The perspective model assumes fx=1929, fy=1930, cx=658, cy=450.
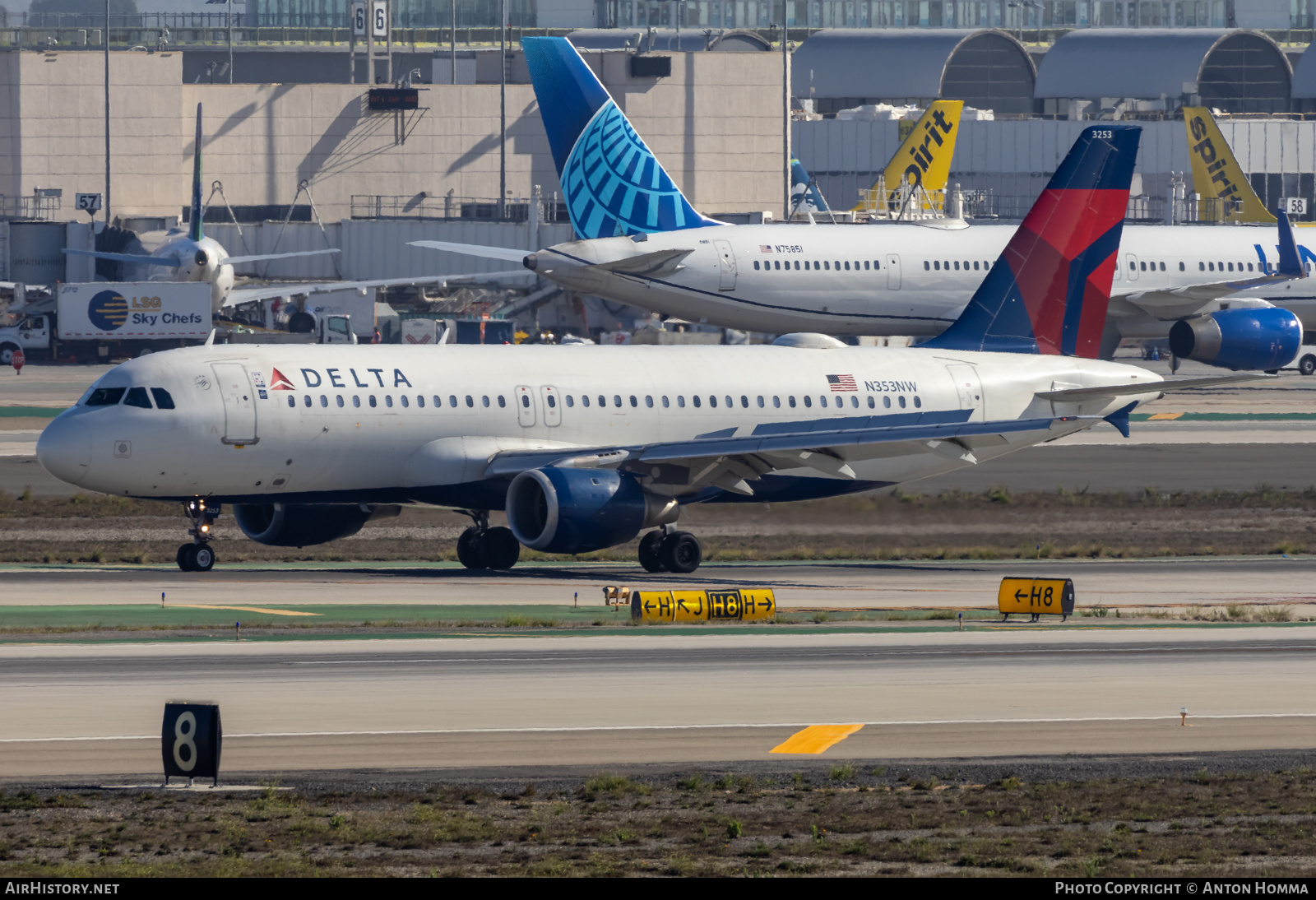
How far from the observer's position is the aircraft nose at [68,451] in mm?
36625

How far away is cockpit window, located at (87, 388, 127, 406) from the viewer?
37.4 metres

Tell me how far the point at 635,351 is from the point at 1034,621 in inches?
498

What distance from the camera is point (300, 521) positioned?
133ft

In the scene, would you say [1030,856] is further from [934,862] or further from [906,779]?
[906,779]

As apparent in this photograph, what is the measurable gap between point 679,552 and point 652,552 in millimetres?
578

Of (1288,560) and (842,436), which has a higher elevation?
(842,436)

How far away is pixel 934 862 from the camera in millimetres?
17031

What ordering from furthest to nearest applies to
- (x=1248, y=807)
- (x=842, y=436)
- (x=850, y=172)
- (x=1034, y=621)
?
(x=850, y=172) < (x=842, y=436) < (x=1034, y=621) < (x=1248, y=807)

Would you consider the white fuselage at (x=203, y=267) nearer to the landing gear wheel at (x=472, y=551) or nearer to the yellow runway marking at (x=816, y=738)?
the landing gear wheel at (x=472, y=551)

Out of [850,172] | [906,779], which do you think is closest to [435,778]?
[906,779]

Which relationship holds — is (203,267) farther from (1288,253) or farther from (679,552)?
(679,552)

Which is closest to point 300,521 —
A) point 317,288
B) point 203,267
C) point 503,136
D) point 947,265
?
point 947,265

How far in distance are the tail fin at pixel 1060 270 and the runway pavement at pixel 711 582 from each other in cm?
565

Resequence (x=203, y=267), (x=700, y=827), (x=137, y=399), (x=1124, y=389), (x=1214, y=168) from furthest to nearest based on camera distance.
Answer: (x=1214, y=168) → (x=203, y=267) → (x=1124, y=389) → (x=137, y=399) → (x=700, y=827)
